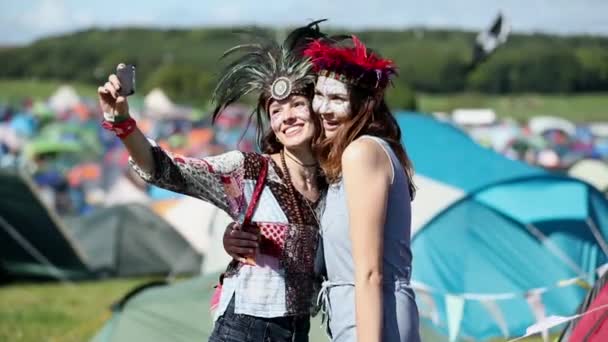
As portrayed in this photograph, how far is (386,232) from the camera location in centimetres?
258

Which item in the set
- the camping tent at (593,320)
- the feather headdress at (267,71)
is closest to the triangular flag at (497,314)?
the camping tent at (593,320)

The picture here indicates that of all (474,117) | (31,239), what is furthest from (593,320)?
(474,117)

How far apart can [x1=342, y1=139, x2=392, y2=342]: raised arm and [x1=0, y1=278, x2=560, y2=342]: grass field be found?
468 centimetres

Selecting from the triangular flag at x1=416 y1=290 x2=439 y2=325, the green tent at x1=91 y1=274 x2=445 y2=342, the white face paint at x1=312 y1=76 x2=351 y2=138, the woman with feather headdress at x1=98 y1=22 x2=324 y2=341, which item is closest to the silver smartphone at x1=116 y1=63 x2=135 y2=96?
the woman with feather headdress at x1=98 y1=22 x2=324 y2=341

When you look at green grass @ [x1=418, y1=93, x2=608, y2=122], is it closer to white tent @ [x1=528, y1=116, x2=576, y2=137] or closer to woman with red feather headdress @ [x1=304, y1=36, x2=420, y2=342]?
white tent @ [x1=528, y1=116, x2=576, y2=137]

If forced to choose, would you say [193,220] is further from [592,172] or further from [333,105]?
[333,105]

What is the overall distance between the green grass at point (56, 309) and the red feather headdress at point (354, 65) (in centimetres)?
543

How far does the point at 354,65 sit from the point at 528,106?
130ft

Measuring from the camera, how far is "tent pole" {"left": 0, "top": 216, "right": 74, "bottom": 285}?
11.8 metres

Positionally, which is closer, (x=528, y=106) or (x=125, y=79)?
(x=125, y=79)

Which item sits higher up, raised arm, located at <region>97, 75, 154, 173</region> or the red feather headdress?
the red feather headdress

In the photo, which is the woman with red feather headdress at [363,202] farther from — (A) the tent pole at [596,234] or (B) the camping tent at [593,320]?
(A) the tent pole at [596,234]

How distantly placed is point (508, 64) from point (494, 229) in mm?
34203

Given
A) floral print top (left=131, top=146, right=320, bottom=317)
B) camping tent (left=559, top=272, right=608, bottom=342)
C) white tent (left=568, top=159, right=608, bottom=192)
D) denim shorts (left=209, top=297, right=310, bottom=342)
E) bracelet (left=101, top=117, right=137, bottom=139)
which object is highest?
bracelet (left=101, top=117, right=137, bottom=139)
